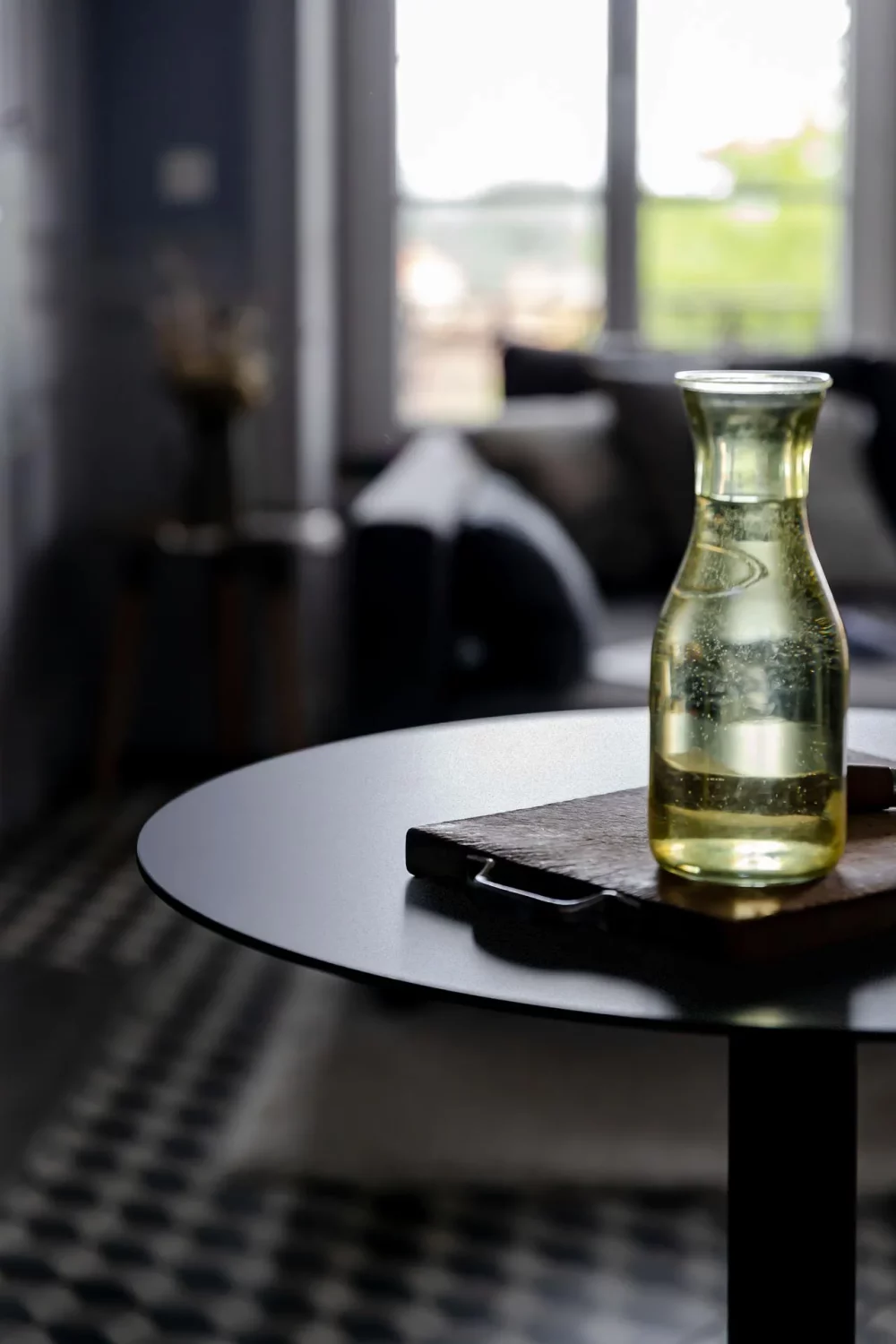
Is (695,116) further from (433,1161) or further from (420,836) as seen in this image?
(420,836)

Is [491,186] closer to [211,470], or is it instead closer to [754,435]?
[211,470]

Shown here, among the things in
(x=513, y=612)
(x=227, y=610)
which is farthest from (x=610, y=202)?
(x=513, y=612)

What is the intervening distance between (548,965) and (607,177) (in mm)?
3348

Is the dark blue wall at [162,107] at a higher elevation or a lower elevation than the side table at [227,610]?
higher

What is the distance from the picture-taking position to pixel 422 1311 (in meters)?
1.53

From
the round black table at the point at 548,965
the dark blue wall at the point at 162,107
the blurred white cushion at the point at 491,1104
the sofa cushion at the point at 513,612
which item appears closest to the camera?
the round black table at the point at 548,965

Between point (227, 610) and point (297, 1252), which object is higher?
point (227, 610)

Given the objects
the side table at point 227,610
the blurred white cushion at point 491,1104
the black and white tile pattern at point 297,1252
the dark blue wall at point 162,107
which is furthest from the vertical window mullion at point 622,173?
the black and white tile pattern at point 297,1252

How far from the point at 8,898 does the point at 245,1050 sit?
78cm

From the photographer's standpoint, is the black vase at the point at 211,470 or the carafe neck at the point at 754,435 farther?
the black vase at the point at 211,470

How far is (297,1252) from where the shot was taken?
1.65 m

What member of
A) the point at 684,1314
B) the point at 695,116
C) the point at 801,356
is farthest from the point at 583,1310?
the point at 695,116

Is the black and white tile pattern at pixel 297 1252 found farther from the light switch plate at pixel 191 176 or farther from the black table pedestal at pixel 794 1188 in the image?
the light switch plate at pixel 191 176

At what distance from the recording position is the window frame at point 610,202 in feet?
12.4
